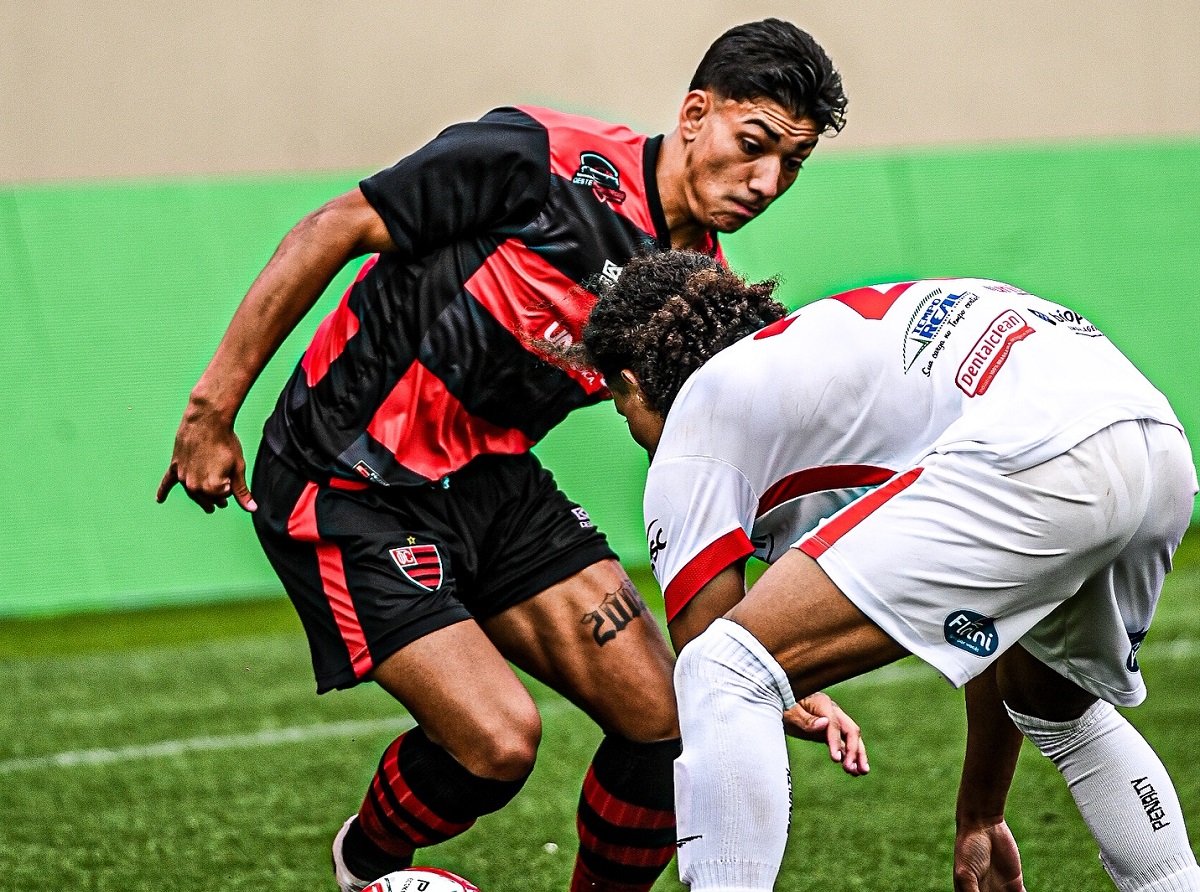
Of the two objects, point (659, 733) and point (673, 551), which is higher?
point (673, 551)

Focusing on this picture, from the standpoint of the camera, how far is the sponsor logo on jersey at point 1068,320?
2668mm

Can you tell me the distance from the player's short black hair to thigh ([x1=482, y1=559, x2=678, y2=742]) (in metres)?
1.15

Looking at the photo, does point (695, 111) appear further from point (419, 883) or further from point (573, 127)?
point (419, 883)

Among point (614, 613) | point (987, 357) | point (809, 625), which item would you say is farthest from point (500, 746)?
point (987, 357)

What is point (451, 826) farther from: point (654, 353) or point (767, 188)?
point (767, 188)

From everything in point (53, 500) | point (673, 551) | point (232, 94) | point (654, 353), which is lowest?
point (53, 500)

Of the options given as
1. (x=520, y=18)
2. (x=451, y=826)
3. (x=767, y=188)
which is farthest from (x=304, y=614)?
(x=520, y=18)

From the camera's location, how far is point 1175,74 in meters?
11.3

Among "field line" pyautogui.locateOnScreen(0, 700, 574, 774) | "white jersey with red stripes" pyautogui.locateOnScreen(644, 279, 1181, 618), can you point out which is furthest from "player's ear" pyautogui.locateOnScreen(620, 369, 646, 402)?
"field line" pyautogui.locateOnScreen(0, 700, 574, 774)

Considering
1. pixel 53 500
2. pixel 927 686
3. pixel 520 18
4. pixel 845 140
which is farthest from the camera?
pixel 845 140

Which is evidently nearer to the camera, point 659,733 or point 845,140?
point 659,733

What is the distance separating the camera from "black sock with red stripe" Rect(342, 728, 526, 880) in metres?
3.30

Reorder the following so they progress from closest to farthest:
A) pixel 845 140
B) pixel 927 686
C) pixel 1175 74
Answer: pixel 927 686 → pixel 845 140 → pixel 1175 74

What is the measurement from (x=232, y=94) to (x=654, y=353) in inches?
275
